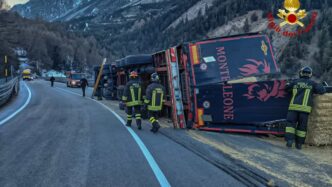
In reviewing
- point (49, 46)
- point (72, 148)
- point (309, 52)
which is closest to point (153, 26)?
point (49, 46)

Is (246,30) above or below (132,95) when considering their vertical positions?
above

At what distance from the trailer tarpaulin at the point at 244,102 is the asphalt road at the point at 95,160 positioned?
5.20 ft

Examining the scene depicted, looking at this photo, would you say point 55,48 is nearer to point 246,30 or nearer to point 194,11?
point 194,11

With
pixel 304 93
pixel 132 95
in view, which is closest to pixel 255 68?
pixel 304 93

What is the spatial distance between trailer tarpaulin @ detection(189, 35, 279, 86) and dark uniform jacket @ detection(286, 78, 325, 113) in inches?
76.3

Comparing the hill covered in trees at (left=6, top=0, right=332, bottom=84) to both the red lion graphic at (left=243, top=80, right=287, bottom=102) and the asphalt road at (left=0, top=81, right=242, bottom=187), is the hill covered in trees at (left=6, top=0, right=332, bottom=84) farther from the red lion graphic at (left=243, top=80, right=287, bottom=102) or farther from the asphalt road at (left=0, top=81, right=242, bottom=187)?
the asphalt road at (left=0, top=81, right=242, bottom=187)

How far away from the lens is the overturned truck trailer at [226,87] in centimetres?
932

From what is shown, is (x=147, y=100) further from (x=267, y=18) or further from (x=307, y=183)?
(x=267, y=18)

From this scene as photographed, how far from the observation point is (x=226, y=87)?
9617mm

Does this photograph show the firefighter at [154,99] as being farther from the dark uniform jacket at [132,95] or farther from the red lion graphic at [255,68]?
the red lion graphic at [255,68]

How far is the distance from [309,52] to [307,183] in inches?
3501

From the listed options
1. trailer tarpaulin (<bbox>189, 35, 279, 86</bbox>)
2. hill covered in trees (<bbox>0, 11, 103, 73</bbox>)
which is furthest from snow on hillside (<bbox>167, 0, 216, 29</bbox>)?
trailer tarpaulin (<bbox>189, 35, 279, 86</bbox>)

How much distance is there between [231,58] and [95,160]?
17.0 ft

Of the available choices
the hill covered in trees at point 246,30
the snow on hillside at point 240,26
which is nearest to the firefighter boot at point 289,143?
the hill covered in trees at point 246,30
